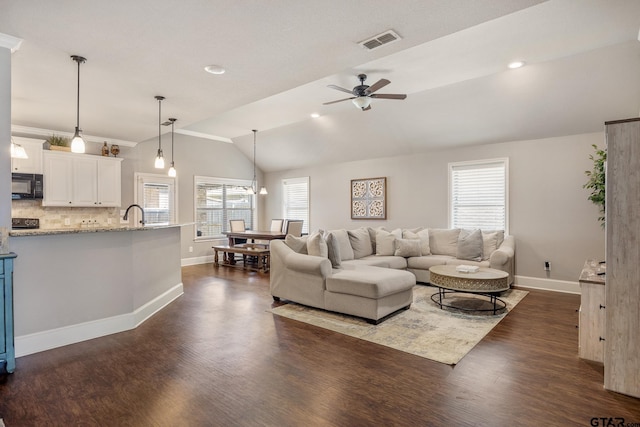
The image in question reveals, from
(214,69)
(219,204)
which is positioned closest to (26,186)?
(219,204)

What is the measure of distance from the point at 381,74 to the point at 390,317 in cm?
315

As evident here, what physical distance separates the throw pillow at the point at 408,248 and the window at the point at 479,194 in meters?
1.02

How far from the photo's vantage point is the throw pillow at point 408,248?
601 cm

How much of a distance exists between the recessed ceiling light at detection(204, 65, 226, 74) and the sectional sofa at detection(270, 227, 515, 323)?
232cm

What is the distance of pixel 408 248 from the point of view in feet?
19.7

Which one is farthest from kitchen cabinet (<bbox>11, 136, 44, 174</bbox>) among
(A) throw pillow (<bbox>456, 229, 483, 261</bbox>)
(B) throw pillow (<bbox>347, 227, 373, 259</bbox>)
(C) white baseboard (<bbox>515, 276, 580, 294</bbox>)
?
(C) white baseboard (<bbox>515, 276, 580, 294</bbox>)

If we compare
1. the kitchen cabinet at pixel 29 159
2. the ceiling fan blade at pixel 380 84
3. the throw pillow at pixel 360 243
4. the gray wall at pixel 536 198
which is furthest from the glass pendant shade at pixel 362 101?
the kitchen cabinet at pixel 29 159

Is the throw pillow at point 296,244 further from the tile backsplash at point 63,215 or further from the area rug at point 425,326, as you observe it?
the tile backsplash at point 63,215

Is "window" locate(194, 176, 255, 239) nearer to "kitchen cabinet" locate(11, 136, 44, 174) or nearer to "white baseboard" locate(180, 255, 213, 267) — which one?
"white baseboard" locate(180, 255, 213, 267)

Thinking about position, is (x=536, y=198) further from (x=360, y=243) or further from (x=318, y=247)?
(x=318, y=247)

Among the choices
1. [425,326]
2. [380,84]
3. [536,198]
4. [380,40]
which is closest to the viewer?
[380,40]

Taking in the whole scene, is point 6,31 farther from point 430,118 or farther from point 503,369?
point 430,118

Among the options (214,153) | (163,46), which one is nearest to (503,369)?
(163,46)

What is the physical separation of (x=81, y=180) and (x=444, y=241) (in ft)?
21.9
